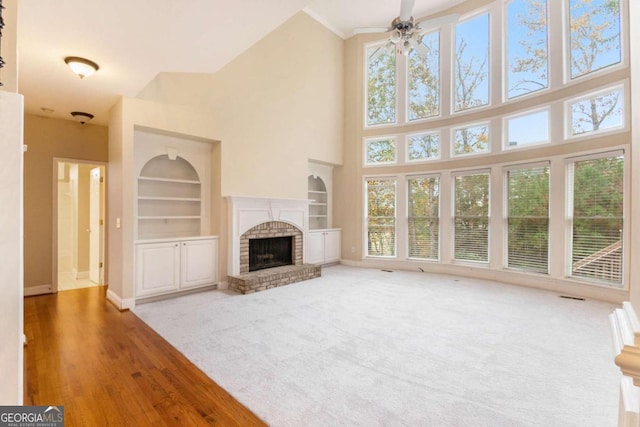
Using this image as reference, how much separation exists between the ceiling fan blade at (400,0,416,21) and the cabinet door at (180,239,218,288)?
A: 4449mm

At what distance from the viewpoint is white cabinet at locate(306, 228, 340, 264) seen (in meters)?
6.82

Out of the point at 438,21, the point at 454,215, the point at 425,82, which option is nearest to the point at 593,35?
the point at 438,21

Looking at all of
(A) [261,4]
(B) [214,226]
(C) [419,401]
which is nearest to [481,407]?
(C) [419,401]

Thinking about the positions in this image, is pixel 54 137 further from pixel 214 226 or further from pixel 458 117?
pixel 458 117

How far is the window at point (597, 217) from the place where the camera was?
4375mm

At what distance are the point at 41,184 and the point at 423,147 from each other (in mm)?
7160

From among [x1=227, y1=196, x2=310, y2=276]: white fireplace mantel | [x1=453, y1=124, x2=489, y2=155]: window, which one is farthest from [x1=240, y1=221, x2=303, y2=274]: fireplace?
[x1=453, y1=124, x2=489, y2=155]: window

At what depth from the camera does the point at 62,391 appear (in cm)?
221

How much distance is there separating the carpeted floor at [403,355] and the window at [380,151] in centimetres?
360

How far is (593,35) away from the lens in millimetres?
4711

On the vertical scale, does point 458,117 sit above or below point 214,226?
above

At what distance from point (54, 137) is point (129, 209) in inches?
86.9

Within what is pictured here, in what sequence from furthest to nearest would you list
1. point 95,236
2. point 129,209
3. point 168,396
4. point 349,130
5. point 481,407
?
1. point 349,130
2. point 95,236
3. point 129,209
4. point 168,396
5. point 481,407

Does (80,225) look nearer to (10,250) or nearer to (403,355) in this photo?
(10,250)
